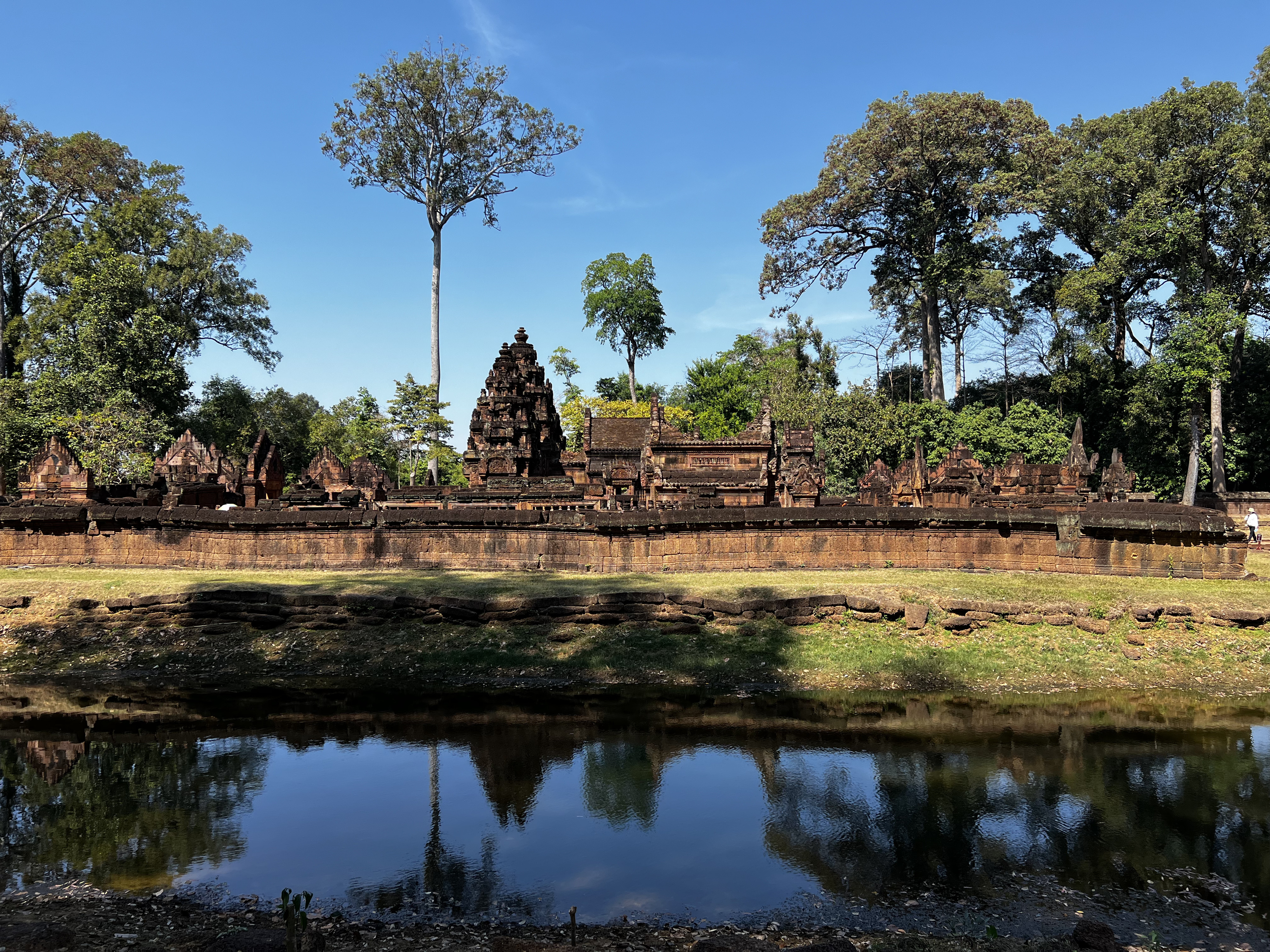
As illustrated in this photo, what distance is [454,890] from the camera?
20.5ft

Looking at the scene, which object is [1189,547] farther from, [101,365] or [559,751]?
[101,365]

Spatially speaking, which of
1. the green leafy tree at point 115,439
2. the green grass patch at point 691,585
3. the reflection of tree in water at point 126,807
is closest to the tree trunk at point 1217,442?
the green grass patch at point 691,585

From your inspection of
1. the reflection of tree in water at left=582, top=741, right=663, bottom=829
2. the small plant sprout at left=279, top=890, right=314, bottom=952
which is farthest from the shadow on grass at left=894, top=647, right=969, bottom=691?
the small plant sprout at left=279, top=890, right=314, bottom=952

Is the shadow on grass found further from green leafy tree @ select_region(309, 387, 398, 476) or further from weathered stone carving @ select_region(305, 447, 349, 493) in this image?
green leafy tree @ select_region(309, 387, 398, 476)

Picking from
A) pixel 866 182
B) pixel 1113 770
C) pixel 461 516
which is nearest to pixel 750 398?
pixel 866 182

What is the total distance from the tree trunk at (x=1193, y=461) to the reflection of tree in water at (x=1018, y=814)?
95.9 ft

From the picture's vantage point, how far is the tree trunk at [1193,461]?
33219 millimetres

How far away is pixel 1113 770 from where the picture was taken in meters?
8.59

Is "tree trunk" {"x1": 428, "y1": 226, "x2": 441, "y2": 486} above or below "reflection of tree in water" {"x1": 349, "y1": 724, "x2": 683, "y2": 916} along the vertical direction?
above

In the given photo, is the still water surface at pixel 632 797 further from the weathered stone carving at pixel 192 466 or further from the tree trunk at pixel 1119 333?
the tree trunk at pixel 1119 333

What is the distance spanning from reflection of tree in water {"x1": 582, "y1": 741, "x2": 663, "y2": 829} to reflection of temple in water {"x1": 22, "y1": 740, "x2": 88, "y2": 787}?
6057 mm

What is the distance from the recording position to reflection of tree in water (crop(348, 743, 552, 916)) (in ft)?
19.6

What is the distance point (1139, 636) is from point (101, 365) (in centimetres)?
4229

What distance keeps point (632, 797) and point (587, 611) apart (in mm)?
5326
